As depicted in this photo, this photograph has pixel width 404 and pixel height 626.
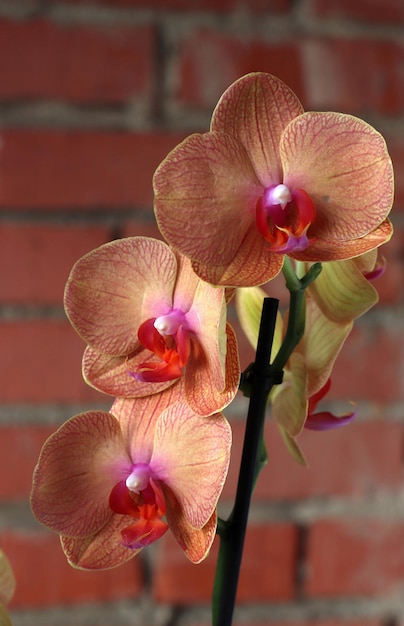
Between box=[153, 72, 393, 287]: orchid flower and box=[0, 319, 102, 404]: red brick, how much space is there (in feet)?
1.34

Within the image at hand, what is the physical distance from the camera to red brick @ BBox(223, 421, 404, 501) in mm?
674

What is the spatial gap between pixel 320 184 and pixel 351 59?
416 mm

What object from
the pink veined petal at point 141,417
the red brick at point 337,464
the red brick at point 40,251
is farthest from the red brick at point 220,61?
the pink veined petal at point 141,417

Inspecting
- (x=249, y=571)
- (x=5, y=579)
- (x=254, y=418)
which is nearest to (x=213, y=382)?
(x=254, y=418)

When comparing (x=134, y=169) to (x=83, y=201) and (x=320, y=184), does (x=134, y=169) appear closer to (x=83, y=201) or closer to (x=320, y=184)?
(x=83, y=201)

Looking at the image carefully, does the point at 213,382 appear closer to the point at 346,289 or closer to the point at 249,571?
the point at 346,289

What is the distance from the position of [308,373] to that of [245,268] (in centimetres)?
7

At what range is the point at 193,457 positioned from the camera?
260 millimetres

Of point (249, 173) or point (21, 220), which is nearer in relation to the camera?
point (249, 173)

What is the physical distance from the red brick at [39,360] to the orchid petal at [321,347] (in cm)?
37

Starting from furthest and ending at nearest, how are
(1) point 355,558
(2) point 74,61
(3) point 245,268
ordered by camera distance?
(1) point 355,558, (2) point 74,61, (3) point 245,268

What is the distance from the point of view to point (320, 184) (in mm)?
245

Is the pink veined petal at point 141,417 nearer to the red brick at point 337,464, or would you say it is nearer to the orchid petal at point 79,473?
the orchid petal at point 79,473

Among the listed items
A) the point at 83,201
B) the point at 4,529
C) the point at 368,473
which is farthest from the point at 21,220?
the point at 368,473
